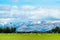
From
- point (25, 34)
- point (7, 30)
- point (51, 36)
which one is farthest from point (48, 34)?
point (7, 30)

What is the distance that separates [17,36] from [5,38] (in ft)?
2.03

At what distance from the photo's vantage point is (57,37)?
32.4 ft

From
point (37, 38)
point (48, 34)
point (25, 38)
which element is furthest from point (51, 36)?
point (25, 38)

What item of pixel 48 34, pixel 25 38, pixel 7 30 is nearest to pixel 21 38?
pixel 25 38

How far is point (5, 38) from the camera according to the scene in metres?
9.68

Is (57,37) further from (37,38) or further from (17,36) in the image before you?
(17,36)

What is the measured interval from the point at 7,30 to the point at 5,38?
477 millimetres

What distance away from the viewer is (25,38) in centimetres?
942

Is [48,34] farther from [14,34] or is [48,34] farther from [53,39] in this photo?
[14,34]

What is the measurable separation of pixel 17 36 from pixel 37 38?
1.02m

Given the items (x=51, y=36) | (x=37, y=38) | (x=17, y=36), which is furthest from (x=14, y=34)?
(x=51, y=36)

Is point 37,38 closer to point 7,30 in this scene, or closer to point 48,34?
point 48,34

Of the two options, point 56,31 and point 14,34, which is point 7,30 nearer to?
point 14,34

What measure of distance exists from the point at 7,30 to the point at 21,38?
809 millimetres
